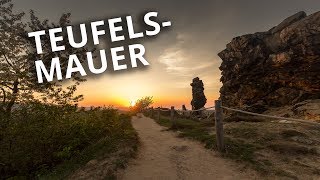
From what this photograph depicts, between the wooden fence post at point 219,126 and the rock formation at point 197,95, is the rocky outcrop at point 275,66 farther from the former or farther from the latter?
the wooden fence post at point 219,126

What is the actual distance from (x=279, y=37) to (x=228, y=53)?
1044 cm

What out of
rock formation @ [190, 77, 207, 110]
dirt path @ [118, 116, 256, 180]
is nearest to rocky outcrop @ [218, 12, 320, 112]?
rock formation @ [190, 77, 207, 110]

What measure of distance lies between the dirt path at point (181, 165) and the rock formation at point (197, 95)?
48553 millimetres

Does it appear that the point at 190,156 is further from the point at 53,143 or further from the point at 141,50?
the point at 141,50

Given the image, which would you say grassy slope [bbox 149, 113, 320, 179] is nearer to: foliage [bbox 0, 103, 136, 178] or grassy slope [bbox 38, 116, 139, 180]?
grassy slope [bbox 38, 116, 139, 180]

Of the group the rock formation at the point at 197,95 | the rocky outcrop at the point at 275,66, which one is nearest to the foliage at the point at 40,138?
the rocky outcrop at the point at 275,66

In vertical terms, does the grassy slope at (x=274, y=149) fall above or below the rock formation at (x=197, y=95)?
below

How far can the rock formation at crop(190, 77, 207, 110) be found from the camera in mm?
A: 60406

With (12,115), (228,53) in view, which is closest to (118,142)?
(12,115)

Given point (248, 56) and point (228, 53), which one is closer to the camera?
point (248, 56)

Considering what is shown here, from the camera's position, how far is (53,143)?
11.9 m

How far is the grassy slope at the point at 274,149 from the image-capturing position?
8.09m

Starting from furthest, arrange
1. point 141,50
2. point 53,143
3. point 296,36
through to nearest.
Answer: point 296,36
point 141,50
point 53,143

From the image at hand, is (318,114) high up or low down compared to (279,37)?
down
